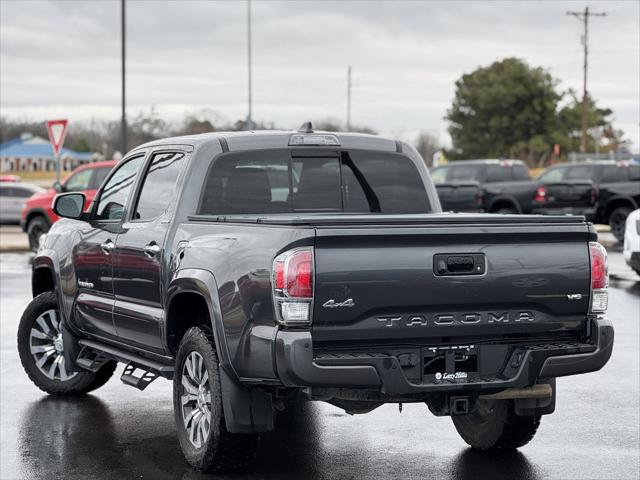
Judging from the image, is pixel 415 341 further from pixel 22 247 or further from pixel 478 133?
pixel 478 133

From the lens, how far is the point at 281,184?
777cm

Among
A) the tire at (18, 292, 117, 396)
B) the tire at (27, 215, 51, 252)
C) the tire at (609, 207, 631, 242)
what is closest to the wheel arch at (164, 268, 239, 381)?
the tire at (18, 292, 117, 396)

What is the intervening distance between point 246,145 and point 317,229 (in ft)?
6.47

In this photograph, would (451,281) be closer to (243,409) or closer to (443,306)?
(443,306)

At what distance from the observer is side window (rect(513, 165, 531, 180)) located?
3372cm

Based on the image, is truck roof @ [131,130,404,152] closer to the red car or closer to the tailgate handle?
the tailgate handle

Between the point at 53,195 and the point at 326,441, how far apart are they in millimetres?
17852

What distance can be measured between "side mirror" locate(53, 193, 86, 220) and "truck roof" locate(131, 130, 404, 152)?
0.77m

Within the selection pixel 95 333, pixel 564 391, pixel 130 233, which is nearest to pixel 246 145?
pixel 130 233

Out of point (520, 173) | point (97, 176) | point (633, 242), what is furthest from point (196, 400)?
point (520, 173)

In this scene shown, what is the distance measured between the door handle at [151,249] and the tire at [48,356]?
196cm

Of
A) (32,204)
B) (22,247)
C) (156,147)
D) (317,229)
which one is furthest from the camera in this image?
(22,247)

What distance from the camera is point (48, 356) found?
938 centimetres

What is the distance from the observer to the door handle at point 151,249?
7.32m
